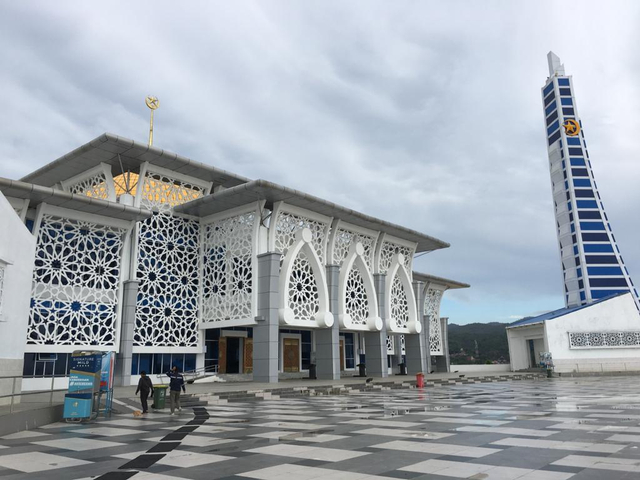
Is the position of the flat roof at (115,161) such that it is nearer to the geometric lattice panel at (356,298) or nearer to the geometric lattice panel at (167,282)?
the geometric lattice panel at (167,282)

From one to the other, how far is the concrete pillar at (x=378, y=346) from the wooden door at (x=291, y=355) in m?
5.06

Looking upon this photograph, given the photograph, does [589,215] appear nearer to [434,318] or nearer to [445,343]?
[445,343]

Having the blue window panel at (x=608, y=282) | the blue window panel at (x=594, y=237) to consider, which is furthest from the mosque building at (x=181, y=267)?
the blue window panel at (x=594, y=237)

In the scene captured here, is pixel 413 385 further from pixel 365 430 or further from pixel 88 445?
pixel 88 445

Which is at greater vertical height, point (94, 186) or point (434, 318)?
point (94, 186)

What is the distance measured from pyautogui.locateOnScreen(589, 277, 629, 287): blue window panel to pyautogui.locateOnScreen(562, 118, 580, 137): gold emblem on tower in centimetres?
1728

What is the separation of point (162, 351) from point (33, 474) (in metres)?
19.2

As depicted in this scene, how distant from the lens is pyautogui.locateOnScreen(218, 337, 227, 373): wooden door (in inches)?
1127

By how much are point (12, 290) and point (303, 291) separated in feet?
50.7

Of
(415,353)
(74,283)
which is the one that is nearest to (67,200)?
(74,283)

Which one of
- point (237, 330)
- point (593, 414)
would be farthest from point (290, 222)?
point (593, 414)

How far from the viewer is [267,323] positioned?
2394cm

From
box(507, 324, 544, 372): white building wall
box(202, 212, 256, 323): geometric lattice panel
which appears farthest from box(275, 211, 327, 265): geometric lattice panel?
box(507, 324, 544, 372): white building wall

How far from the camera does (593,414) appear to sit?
11.5 metres
